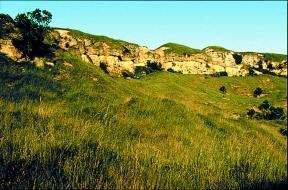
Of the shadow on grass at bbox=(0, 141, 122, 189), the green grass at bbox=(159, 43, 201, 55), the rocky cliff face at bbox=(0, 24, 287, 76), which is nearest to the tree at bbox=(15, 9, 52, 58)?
the rocky cliff face at bbox=(0, 24, 287, 76)

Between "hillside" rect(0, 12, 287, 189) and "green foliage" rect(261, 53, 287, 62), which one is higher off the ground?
"green foliage" rect(261, 53, 287, 62)

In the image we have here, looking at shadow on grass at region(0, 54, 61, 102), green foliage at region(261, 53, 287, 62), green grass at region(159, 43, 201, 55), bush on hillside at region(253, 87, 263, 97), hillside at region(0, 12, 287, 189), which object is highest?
green grass at region(159, 43, 201, 55)

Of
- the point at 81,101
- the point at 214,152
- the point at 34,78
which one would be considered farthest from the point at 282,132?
the point at 214,152

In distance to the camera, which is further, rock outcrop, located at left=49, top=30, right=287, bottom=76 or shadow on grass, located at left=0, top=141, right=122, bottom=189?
rock outcrop, located at left=49, top=30, right=287, bottom=76

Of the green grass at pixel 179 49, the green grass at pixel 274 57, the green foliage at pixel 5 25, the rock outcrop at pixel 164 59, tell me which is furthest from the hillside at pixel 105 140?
the green grass at pixel 274 57

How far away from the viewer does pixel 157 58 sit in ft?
221

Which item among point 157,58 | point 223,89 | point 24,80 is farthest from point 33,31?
point 157,58

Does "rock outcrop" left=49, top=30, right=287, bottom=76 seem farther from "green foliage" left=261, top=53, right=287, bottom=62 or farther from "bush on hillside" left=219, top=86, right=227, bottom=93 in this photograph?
"bush on hillside" left=219, top=86, right=227, bottom=93

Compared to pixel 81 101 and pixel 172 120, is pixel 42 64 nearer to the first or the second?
pixel 81 101

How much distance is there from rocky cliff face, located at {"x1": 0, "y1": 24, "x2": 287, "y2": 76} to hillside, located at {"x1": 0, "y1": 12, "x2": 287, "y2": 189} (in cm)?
2245

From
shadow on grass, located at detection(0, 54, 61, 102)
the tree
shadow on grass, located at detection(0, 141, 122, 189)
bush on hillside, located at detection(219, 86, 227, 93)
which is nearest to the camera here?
shadow on grass, located at detection(0, 141, 122, 189)

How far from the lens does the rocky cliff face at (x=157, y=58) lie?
55.7m

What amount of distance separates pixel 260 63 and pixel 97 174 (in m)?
76.7

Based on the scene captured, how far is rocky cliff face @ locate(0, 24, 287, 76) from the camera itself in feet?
183
